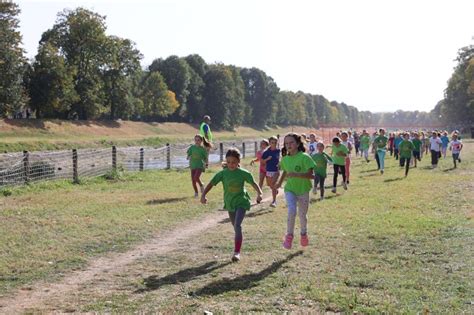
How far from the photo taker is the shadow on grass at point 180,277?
271 inches

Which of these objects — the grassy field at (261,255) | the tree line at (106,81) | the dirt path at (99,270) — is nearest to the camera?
the grassy field at (261,255)

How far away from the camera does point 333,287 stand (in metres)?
6.52

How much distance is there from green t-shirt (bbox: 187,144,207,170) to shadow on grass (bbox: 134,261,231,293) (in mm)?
6878

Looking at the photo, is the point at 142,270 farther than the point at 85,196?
No

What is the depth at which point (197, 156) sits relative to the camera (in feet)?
48.1

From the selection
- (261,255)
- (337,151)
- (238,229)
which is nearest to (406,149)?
(337,151)

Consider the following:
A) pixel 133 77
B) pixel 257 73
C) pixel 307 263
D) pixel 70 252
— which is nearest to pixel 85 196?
pixel 70 252

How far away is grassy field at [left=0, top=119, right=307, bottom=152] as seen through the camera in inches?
1635

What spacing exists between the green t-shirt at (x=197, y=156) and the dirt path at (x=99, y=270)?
3004mm

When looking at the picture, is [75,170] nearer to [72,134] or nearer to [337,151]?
[337,151]

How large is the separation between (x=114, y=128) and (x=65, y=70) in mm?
10158

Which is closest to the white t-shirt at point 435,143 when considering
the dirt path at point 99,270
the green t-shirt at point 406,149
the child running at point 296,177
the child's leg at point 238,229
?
the green t-shirt at point 406,149

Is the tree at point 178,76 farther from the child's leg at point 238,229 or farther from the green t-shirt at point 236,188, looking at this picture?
the child's leg at point 238,229

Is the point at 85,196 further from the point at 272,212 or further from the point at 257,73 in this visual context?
the point at 257,73
